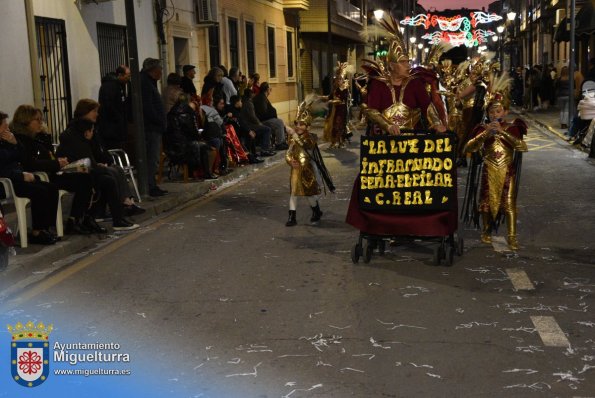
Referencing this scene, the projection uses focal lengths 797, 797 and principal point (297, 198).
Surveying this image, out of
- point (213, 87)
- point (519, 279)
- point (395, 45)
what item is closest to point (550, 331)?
point (519, 279)

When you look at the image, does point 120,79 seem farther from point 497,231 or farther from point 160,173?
point 497,231

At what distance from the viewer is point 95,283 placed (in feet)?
23.3

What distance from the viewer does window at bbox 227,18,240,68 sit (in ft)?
76.2

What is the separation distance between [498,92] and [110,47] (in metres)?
9.68

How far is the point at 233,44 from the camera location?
77.4ft

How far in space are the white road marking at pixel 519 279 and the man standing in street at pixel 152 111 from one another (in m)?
6.18

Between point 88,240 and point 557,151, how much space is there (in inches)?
473

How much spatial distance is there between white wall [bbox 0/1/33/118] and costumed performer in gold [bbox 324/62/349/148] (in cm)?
891

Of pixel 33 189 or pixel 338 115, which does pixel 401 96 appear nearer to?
pixel 33 189

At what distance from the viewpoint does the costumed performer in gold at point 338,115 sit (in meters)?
19.7

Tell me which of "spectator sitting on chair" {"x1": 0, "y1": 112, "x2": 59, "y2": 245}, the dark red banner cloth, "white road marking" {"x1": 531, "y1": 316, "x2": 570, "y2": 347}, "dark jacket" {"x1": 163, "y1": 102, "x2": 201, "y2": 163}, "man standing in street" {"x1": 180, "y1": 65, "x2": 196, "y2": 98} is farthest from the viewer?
"man standing in street" {"x1": 180, "y1": 65, "x2": 196, "y2": 98}

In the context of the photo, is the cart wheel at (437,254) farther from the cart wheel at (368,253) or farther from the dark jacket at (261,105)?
the dark jacket at (261,105)

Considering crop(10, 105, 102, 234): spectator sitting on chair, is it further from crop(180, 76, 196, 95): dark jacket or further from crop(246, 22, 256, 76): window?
crop(246, 22, 256, 76): window

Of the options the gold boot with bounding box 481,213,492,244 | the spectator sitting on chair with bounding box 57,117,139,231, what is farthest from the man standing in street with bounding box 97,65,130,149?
the gold boot with bounding box 481,213,492,244
